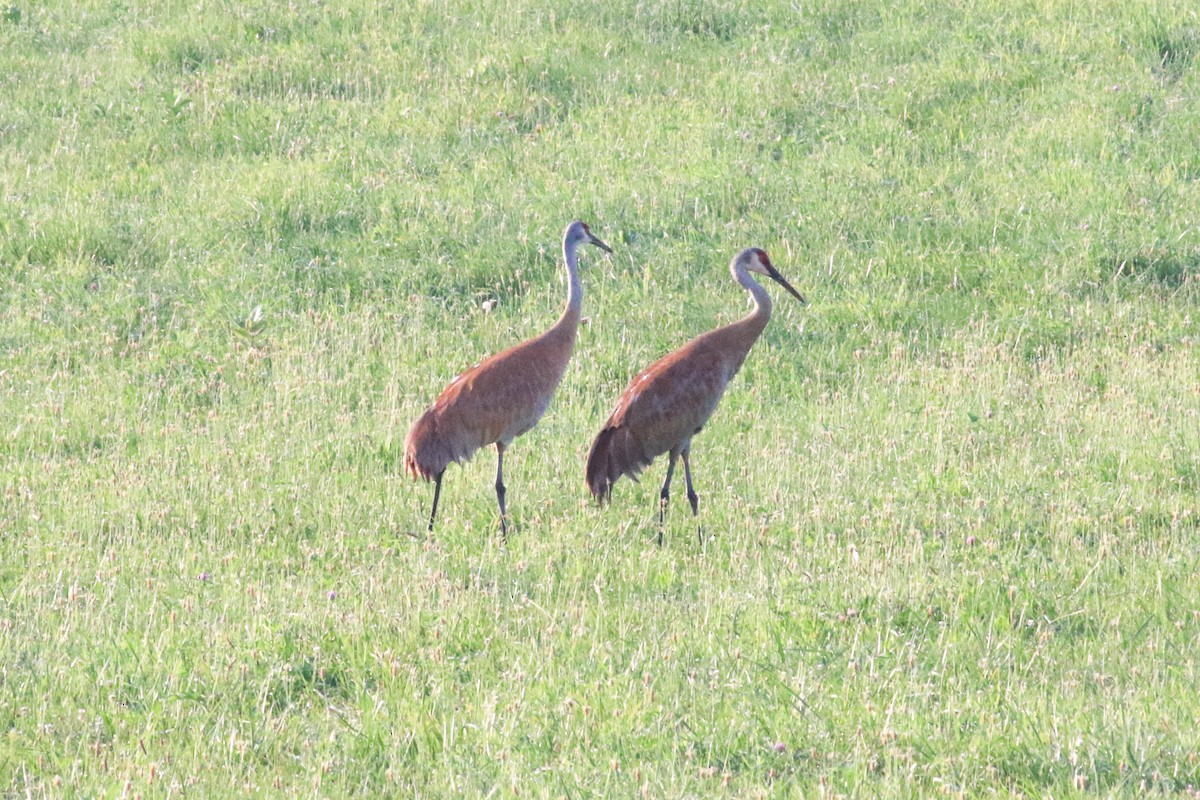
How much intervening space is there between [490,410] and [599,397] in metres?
1.55

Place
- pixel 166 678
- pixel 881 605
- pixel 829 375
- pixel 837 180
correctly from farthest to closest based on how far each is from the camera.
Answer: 1. pixel 837 180
2. pixel 829 375
3. pixel 881 605
4. pixel 166 678

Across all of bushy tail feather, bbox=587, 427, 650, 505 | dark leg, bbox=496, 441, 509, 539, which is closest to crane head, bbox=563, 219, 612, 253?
dark leg, bbox=496, 441, 509, 539

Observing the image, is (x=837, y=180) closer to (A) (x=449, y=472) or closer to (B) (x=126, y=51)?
(A) (x=449, y=472)

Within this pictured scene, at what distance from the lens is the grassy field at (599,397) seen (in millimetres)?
4629

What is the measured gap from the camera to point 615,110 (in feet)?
41.0

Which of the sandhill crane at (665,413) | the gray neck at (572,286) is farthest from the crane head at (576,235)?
the sandhill crane at (665,413)

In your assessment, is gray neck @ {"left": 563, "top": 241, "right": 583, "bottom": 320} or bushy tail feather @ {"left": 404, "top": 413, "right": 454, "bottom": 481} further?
gray neck @ {"left": 563, "top": 241, "right": 583, "bottom": 320}

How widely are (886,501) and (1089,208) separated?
4.66 m

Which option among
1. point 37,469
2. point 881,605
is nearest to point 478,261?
point 37,469

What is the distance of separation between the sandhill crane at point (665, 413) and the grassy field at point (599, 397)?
0.67ft

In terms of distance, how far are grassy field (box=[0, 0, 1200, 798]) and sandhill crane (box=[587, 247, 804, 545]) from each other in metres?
0.21

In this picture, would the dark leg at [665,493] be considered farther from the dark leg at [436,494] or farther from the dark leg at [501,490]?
the dark leg at [436,494]

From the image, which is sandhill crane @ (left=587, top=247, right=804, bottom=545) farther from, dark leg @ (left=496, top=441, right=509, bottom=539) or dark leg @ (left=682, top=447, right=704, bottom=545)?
dark leg @ (left=496, top=441, right=509, bottom=539)

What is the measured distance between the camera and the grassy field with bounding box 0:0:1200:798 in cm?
463
